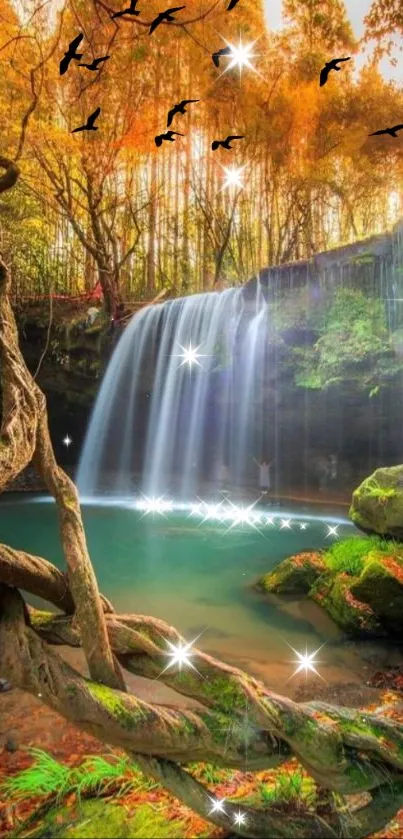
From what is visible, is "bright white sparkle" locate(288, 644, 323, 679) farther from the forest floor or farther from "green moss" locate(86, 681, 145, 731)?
"green moss" locate(86, 681, 145, 731)

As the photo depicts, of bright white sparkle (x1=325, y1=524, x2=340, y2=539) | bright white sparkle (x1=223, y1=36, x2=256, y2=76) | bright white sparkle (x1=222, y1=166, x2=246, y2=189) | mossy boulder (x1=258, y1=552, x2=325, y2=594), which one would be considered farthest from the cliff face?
bright white sparkle (x1=222, y1=166, x2=246, y2=189)

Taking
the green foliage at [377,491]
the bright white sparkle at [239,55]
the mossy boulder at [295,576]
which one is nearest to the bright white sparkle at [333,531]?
the green foliage at [377,491]

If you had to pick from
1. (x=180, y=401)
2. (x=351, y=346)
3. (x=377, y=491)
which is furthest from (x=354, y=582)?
(x=180, y=401)

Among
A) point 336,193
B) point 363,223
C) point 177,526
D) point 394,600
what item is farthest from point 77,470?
point 363,223

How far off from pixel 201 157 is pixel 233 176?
5.50ft

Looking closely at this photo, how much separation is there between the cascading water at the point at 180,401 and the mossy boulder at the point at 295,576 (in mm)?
8326

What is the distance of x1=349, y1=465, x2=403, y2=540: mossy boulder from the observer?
267 inches

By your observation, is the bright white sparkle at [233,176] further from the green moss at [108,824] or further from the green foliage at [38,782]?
the green moss at [108,824]

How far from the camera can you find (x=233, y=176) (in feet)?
67.3

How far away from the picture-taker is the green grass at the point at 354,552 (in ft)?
20.8

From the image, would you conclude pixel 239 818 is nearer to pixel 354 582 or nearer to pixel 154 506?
pixel 354 582

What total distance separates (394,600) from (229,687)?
13.3ft

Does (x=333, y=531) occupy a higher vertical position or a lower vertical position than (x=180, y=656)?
lower

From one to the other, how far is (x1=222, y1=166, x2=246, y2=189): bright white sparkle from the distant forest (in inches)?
11.0
